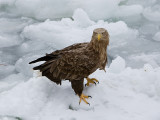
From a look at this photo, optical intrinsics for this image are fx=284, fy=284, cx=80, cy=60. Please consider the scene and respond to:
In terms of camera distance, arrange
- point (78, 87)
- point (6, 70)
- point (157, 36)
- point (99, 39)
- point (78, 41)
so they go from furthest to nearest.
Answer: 1. point (157, 36)
2. point (78, 41)
3. point (6, 70)
4. point (78, 87)
5. point (99, 39)

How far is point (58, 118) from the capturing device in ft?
7.40

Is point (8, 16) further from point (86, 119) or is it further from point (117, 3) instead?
point (86, 119)

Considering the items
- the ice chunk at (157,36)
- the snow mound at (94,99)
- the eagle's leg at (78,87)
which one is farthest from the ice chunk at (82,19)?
the eagle's leg at (78,87)

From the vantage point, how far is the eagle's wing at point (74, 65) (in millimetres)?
2381

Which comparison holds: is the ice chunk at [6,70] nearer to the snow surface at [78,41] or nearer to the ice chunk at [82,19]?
the snow surface at [78,41]

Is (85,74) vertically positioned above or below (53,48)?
below

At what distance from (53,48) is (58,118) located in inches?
110

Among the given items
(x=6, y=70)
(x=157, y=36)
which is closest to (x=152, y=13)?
(x=157, y=36)

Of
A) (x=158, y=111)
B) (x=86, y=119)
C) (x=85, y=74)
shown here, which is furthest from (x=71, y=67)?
(x=158, y=111)

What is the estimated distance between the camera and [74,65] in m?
2.39

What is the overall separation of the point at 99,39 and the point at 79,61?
250mm

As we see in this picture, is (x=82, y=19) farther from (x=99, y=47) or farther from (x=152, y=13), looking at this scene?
(x=99, y=47)

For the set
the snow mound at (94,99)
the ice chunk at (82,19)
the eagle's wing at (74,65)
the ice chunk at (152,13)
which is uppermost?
the ice chunk at (152,13)

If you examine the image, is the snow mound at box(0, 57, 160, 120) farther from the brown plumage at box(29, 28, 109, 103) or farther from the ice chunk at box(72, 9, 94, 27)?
the ice chunk at box(72, 9, 94, 27)
